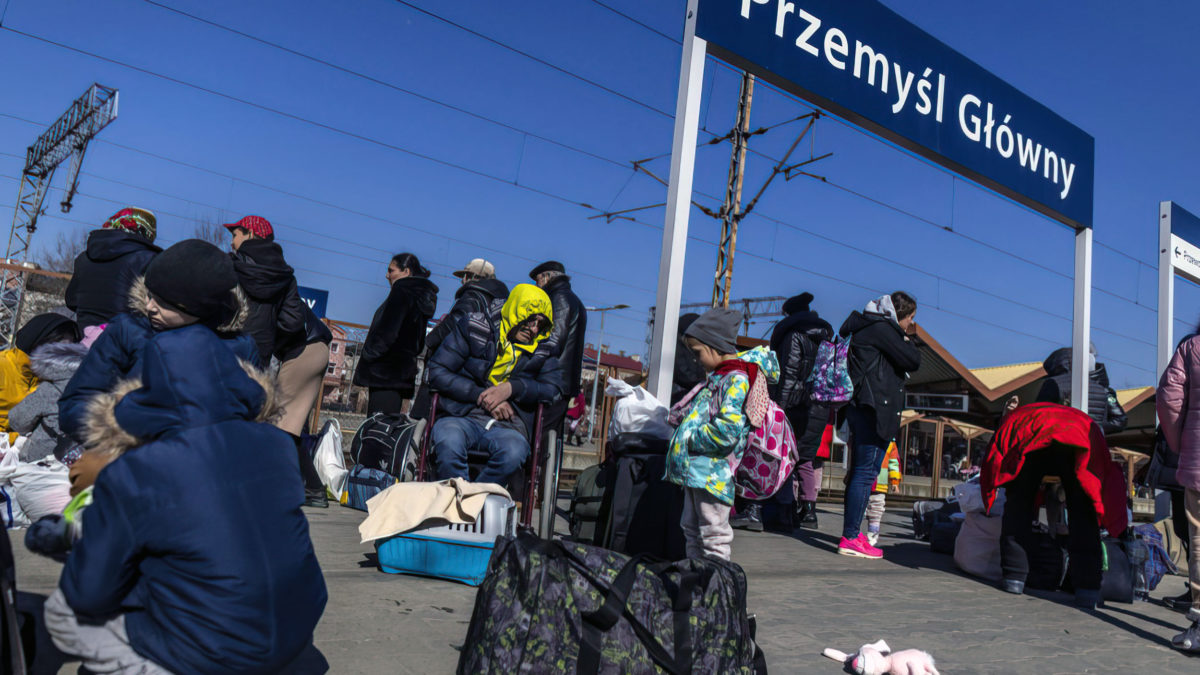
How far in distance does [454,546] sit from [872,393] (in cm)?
349

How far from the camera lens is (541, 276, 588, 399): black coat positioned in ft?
17.5

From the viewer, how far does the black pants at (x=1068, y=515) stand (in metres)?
5.30

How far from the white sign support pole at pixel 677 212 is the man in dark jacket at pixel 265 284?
2216 millimetres

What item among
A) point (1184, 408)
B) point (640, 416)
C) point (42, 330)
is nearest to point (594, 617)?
point (640, 416)

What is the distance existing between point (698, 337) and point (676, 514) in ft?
3.15

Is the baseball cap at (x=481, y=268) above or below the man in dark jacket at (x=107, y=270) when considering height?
above

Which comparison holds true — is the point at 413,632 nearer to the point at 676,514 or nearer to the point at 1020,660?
the point at 676,514

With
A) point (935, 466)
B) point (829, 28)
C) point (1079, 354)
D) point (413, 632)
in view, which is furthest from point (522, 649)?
point (935, 466)

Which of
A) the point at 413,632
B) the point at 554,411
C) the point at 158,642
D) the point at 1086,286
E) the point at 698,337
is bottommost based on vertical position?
the point at 413,632

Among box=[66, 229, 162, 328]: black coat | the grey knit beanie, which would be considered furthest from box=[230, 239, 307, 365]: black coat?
the grey knit beanie

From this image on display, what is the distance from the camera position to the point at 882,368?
6223 mm

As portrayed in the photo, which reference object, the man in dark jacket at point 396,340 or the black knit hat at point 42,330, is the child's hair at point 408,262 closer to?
the man in dark jacket at point 396,340

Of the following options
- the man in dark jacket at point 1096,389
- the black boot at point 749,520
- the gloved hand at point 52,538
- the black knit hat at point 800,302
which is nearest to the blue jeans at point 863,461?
the black boot at point 749,520

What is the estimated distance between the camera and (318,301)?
22281 millimetres
